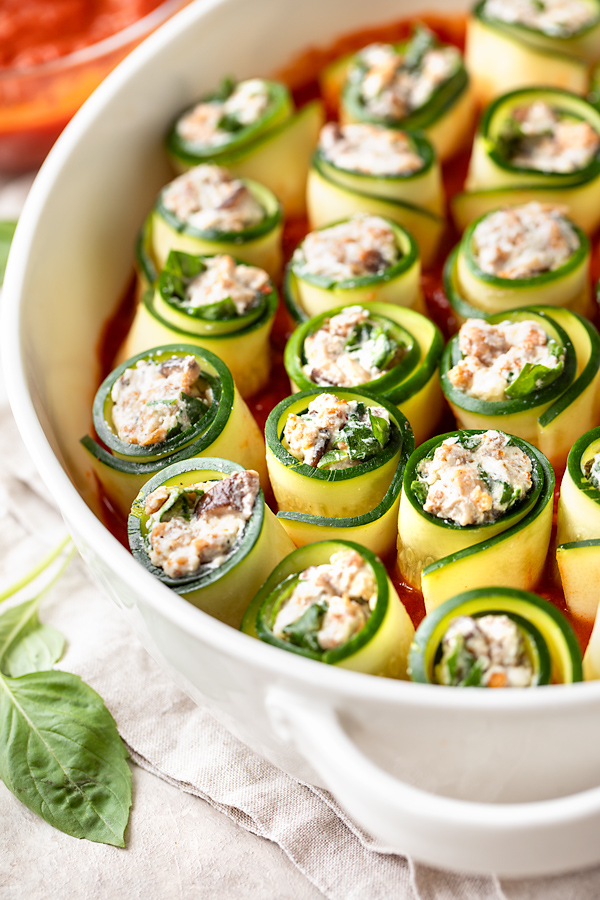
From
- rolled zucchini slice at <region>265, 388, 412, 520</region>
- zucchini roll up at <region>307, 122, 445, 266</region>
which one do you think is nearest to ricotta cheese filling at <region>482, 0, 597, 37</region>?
zucchini roll up at <region>307, 122, 445, 266</region>

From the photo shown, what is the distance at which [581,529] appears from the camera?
226 centimetres

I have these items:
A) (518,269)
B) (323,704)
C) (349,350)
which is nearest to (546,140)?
(518,269)

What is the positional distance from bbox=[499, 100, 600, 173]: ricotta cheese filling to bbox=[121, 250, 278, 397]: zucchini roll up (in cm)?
116

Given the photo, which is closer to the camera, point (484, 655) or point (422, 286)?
point (484, 655)

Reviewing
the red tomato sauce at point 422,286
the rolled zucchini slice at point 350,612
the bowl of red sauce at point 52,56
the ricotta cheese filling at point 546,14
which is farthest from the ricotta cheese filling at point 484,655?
the bowl of red sauce at point 52,56

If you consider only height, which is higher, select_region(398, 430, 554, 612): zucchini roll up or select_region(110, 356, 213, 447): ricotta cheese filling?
select_region(110, 356, 213, 447): ricotta cheese filling

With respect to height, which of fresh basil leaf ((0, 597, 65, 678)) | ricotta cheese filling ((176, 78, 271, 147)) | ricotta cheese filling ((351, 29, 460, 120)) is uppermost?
ricotta cheese filling ((176, 78, 271, 147))

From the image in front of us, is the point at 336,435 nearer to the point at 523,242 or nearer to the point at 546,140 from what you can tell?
the point at 523,242

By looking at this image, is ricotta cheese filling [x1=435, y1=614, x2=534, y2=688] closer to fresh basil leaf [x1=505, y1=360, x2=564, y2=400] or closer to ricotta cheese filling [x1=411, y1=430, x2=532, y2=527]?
ricotta cheese filling [x1=411, y1=430, x2=532, y2=527]

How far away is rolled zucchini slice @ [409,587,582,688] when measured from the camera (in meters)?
1.93

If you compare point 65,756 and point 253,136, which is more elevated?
point 253,136

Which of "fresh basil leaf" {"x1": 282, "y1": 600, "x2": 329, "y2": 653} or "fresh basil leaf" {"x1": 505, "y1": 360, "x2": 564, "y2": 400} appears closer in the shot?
"fresh basil leaf" {"x1": 282, "y1": 600, "x2": 329, "y2": 653}

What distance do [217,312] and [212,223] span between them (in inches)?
17.8

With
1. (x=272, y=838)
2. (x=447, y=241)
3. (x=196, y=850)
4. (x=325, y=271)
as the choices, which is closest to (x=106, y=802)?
(x=196, y=850)
